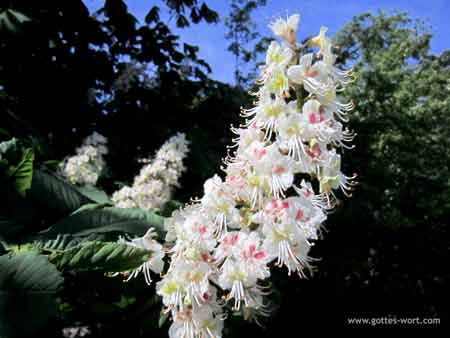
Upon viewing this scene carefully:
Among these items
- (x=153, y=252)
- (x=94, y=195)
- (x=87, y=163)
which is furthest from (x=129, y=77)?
Answer: (x=153, y=252)

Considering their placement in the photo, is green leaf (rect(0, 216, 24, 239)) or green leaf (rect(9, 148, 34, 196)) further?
green leaf (rect(9, 148, 34, 196))

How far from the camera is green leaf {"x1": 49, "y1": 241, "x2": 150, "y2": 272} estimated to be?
113 cm

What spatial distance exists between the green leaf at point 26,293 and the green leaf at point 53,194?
0.79 metres

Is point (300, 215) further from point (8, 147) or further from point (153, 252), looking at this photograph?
point (8, 147)

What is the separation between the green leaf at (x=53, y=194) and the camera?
74.3 inches

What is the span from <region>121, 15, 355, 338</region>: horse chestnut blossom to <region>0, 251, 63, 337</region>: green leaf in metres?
0.27

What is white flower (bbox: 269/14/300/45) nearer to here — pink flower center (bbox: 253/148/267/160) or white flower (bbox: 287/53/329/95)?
white flower (bbox: 287/53/329/95)

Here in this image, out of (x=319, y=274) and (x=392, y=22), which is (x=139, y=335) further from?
(x=392, y=22)

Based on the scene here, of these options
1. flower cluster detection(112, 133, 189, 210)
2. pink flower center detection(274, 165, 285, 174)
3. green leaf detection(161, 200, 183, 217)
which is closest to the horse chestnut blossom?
pink flower center detection(274, 165, 285, 174)

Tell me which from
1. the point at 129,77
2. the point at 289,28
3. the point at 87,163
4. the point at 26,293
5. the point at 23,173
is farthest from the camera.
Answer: the point at 129,77

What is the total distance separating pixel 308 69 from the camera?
46.9 inches

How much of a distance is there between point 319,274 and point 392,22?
990 cm

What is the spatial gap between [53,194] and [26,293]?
36.6 inches

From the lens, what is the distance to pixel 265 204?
112cm
